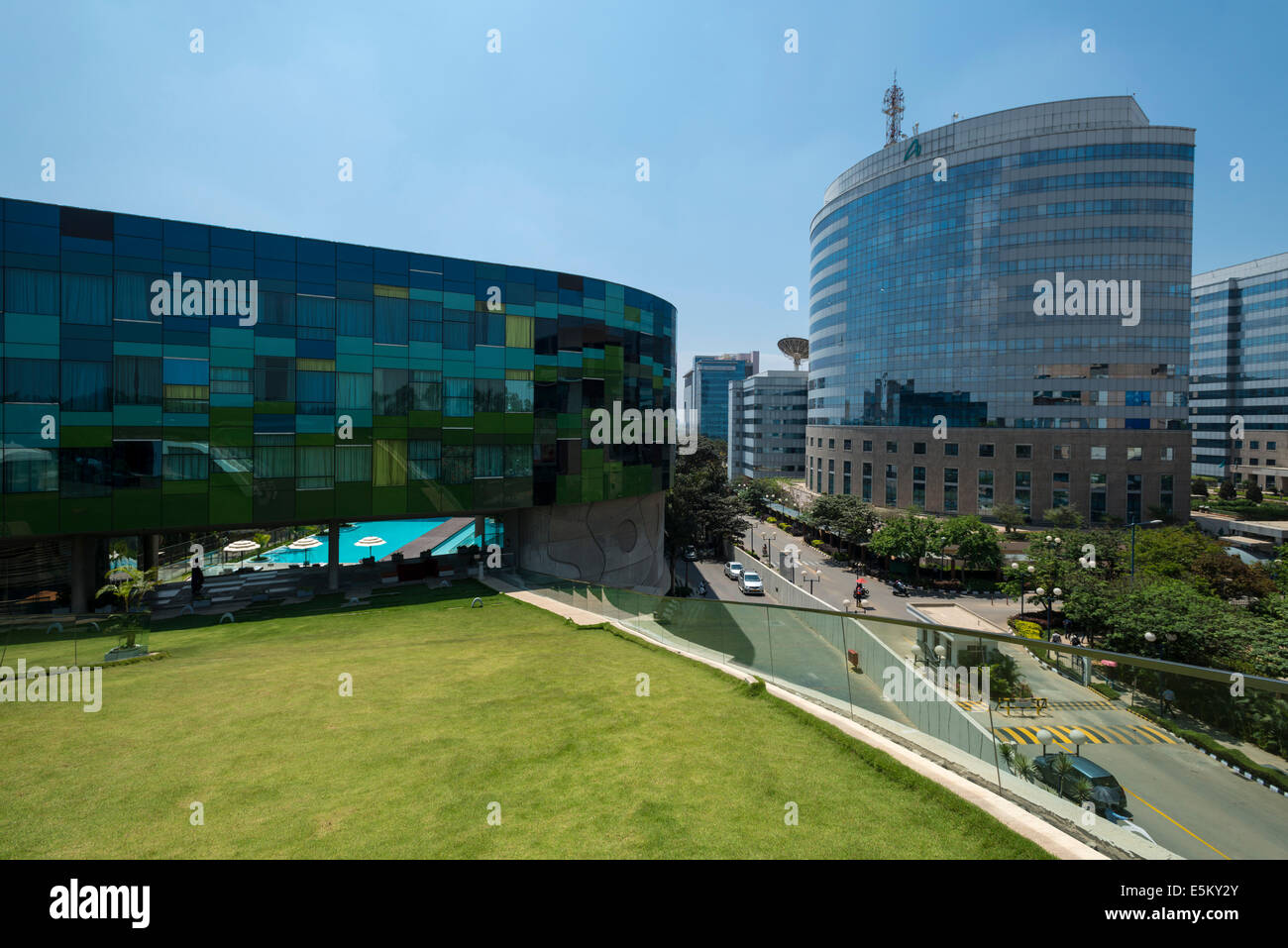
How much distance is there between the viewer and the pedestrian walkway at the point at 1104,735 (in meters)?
6.91

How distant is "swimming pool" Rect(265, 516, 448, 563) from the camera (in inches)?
1949

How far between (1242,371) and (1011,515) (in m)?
88.2

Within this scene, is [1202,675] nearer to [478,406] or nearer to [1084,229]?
[478,406]

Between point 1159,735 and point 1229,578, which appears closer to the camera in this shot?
point 1159,735

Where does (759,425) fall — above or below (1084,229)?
below

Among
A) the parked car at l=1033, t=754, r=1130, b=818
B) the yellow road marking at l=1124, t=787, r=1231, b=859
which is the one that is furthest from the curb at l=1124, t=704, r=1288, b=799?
the parked car at l=1033, t=754, r=1130, b=818

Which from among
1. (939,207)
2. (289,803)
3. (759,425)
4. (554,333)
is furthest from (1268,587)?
(759,425)

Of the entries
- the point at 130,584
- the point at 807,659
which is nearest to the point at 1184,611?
the point at 807,659

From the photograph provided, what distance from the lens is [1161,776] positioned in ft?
21.8

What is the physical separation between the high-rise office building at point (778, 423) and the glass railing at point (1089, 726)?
410ft

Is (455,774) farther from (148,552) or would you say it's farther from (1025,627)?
(1025,627)

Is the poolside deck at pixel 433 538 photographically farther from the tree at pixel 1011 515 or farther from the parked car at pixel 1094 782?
the tree at pixel 1011 515
